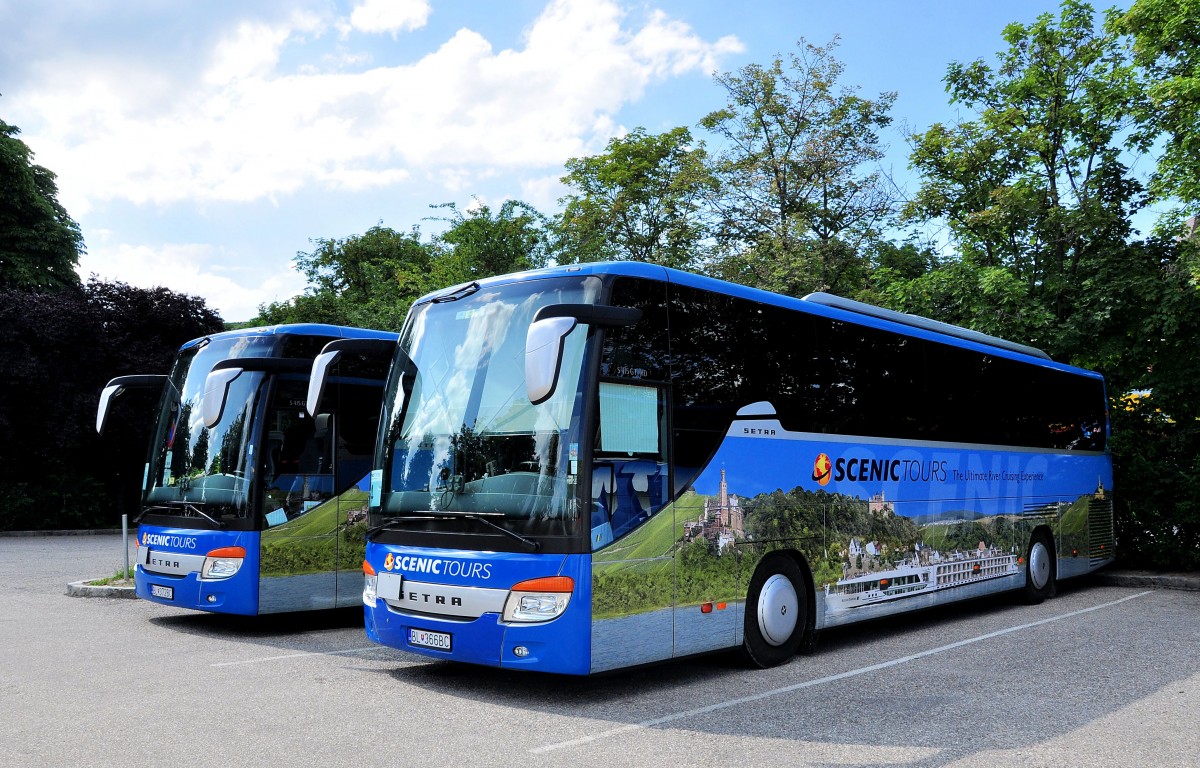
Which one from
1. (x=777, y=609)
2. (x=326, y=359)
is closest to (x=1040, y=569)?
(x=777, y=609)

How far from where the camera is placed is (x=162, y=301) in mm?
32062

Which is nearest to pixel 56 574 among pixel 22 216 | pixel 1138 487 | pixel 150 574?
pixel 150 574

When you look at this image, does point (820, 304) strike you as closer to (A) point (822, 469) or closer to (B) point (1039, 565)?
(A) point (822, 469)

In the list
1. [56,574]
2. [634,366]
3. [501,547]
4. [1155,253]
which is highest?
[1155,253]

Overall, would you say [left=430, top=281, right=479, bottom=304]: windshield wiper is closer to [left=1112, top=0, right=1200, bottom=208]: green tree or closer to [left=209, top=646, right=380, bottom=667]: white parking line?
[left=209, top=646, right=380, bottom=667]: white parking line

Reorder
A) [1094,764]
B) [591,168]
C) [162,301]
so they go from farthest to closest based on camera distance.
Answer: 1. [591,168]
2. [162,301]
3. [1094,764]

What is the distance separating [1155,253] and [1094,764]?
13501mm

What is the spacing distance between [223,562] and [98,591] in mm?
4806

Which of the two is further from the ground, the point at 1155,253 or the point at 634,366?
the point at 1155,253

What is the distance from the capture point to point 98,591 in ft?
46.0

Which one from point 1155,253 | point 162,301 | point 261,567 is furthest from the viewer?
point 162,301

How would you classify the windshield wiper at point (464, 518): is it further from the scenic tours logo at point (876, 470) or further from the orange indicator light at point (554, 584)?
the scenic tours logo at point (876, 470)

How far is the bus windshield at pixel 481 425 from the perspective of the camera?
734 centimetres

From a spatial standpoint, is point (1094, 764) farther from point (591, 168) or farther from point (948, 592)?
point (591, 168)
